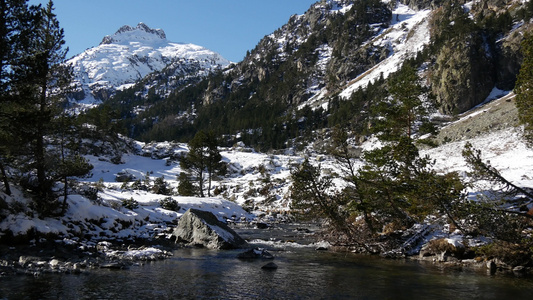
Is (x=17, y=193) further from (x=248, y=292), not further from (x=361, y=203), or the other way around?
(x=361, y=203)

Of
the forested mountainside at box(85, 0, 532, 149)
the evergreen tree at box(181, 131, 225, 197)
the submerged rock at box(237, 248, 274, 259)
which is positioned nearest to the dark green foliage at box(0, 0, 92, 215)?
the submerged rock at box(237, 248, 274, 259)

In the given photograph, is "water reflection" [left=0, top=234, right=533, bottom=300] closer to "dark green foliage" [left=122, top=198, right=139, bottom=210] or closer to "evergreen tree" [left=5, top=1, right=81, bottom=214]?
"evergreen tree" [left=5, top=1, right=81, bottom=214]

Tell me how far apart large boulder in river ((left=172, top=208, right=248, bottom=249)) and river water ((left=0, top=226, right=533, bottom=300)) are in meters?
4.14

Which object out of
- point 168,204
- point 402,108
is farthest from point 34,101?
point 402,108

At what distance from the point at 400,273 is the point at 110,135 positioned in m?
84.0

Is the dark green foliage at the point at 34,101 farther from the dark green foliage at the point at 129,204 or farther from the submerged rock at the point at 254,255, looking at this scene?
the submerged rock at the point at 254,255

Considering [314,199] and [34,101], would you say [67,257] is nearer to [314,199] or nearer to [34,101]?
[34,101]

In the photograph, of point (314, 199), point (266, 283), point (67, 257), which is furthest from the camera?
point (314, 199)

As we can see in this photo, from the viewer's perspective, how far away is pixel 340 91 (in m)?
164

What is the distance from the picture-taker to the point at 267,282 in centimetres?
1222

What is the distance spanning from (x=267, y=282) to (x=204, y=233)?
10038 millimetres

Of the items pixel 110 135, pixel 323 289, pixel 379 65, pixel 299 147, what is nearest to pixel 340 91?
pixel 379 65

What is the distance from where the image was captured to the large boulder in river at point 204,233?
20828mm

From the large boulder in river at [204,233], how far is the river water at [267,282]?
4139 mm
